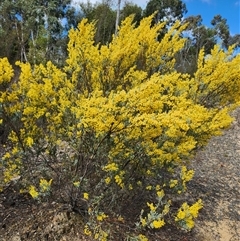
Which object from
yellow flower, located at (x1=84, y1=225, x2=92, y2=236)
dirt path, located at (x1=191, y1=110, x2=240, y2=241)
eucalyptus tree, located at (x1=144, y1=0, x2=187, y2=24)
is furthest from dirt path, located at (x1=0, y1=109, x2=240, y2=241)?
eucalyptus tree, located at (x1=144, y1=0, x2=187, y2=24)

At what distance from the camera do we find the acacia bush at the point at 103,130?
3258 millimetres

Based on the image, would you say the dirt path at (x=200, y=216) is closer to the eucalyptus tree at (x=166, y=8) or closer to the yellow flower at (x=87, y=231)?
the yellow flower at (x=87, y=231)

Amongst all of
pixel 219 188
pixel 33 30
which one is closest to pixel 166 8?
pixel 33 30

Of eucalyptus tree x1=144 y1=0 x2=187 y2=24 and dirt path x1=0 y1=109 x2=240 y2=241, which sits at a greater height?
eucalyptus tree x1=144 y1=0 x2=187 y2=24

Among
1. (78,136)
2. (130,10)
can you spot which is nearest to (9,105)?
(78,136)

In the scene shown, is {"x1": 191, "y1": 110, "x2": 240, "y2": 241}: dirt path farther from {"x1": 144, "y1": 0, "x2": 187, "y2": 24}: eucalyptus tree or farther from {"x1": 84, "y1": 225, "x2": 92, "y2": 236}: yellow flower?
{"x1": 144, "y1": 0, "x2": 187, "y2": 24}: eucalyptus tree

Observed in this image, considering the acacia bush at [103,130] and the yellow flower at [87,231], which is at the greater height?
the acacia bush at [103,130]

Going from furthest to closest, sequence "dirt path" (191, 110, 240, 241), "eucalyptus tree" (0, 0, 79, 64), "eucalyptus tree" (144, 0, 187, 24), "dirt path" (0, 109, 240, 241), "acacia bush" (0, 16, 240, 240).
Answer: "eucalyptus tree" (144, 0, 187, 24) < "eucalyptus tree" (0, 0, 79, 64) < "dirt path" (191, 110, 240, 241) < "dirt path" (0, 109, 240, 241) < "acacia bush" (0, 16, 240, 240)

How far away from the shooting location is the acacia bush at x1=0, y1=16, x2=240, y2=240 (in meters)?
3.26

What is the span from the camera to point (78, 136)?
367cm

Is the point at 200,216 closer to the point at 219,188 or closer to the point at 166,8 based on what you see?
the point at 219,188

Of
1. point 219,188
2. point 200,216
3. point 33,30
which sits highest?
point 33,30

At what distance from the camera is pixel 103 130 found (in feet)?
10.8

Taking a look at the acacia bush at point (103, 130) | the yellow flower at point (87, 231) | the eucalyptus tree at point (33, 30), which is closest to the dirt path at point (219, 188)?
the acacia bush at point (103, 130)
